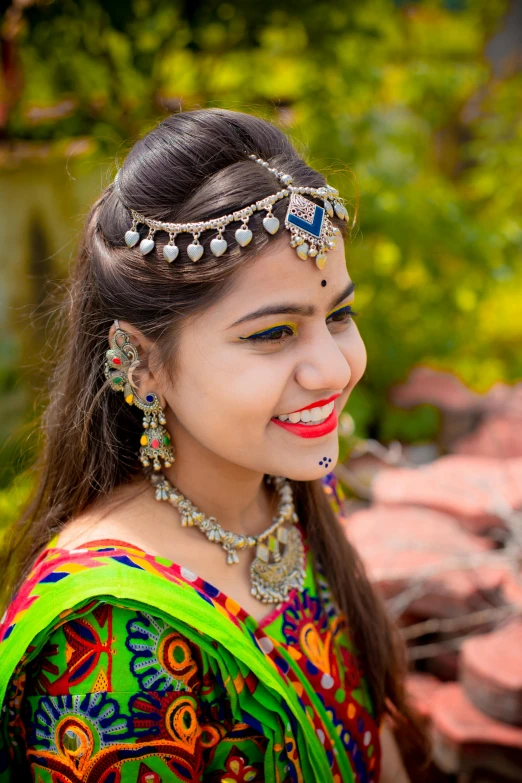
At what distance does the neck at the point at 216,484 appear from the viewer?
1466mm

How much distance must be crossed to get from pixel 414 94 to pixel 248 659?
5362 millimetres

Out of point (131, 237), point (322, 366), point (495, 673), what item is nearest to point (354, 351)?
point (322, 366)

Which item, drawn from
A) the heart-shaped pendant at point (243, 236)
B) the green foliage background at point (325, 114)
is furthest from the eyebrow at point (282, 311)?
the green foliage background at point (325, 114)

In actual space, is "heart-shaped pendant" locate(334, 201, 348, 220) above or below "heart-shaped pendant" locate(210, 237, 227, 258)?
above

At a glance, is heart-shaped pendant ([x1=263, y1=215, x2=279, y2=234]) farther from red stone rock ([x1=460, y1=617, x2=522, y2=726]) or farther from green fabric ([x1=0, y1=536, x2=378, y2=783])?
red stone rock ([x1=460, y1=617, x2=522, y2=726])

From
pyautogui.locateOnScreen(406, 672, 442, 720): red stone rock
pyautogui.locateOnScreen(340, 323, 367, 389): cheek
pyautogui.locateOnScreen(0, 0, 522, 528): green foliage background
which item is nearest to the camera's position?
pyautogui.locateOnScreen(340, 323, 367, 389): cheek

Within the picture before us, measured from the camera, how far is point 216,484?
1.49 meters

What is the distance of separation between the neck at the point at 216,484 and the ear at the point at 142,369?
15cm

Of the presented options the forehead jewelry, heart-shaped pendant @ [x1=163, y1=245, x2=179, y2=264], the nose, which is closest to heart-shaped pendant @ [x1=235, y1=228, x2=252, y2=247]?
the forehead jewelry

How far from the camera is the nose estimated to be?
49.6 inches

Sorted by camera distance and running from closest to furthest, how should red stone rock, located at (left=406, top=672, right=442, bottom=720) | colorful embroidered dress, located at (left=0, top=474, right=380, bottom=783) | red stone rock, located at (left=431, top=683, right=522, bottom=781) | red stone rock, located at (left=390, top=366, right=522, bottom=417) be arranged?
colorful embroidered dress, located at (left=0, top=474, right=380, bottom=783)
red stone rock, located at (left=431, top=683, right=522, bottom=781)
red stone rock, located at (left=406, top=672, right=442, bottom=720)
red stone rock, located at (left=390, top=366, right=522, bottom=417)

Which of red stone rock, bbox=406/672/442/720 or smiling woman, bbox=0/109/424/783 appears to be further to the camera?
red stone rock, bbox=406/672/442/720

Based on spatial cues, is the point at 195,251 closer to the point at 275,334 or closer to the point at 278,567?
the point at 275,334

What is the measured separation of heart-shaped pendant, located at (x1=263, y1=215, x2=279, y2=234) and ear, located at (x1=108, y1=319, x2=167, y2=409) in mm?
306
